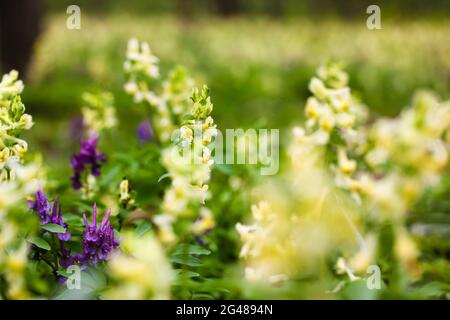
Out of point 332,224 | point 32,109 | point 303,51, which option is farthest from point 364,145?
point 303,51

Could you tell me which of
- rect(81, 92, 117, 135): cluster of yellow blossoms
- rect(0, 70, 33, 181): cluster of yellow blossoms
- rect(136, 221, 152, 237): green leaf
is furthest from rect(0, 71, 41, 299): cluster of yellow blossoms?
rect(81, 92, 117, 135): cluster of yellow blossoms

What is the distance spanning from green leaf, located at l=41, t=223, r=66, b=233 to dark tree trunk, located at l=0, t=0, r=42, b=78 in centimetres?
585

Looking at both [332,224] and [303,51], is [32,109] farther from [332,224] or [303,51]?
[332,224]

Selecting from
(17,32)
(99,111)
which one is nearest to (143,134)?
(99,111)

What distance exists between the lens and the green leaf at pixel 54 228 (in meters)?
1.56

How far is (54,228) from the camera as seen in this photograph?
5.16ft

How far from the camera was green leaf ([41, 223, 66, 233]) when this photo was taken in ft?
5.13

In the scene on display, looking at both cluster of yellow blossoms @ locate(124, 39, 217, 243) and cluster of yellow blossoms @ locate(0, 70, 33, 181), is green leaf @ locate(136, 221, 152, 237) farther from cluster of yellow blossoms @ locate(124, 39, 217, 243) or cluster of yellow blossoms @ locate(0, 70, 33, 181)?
cluster of yellow blossoms @ locate(0, 70, 33, 181)

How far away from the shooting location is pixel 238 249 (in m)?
2.46

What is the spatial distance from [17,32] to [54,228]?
6.02 metres

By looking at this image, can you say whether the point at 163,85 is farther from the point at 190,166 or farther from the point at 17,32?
the point at 17,32

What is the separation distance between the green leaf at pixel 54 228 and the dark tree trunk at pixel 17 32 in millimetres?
5849

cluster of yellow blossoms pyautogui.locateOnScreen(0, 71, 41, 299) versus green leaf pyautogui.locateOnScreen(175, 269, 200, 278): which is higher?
cluster of yellow blossoms pyautogui.locateOnScreen(0, 71, 41, 299)

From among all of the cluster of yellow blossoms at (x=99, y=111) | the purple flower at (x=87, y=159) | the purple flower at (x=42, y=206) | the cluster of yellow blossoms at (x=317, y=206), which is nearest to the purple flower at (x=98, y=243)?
the purple flower at (x=42, y=206)
